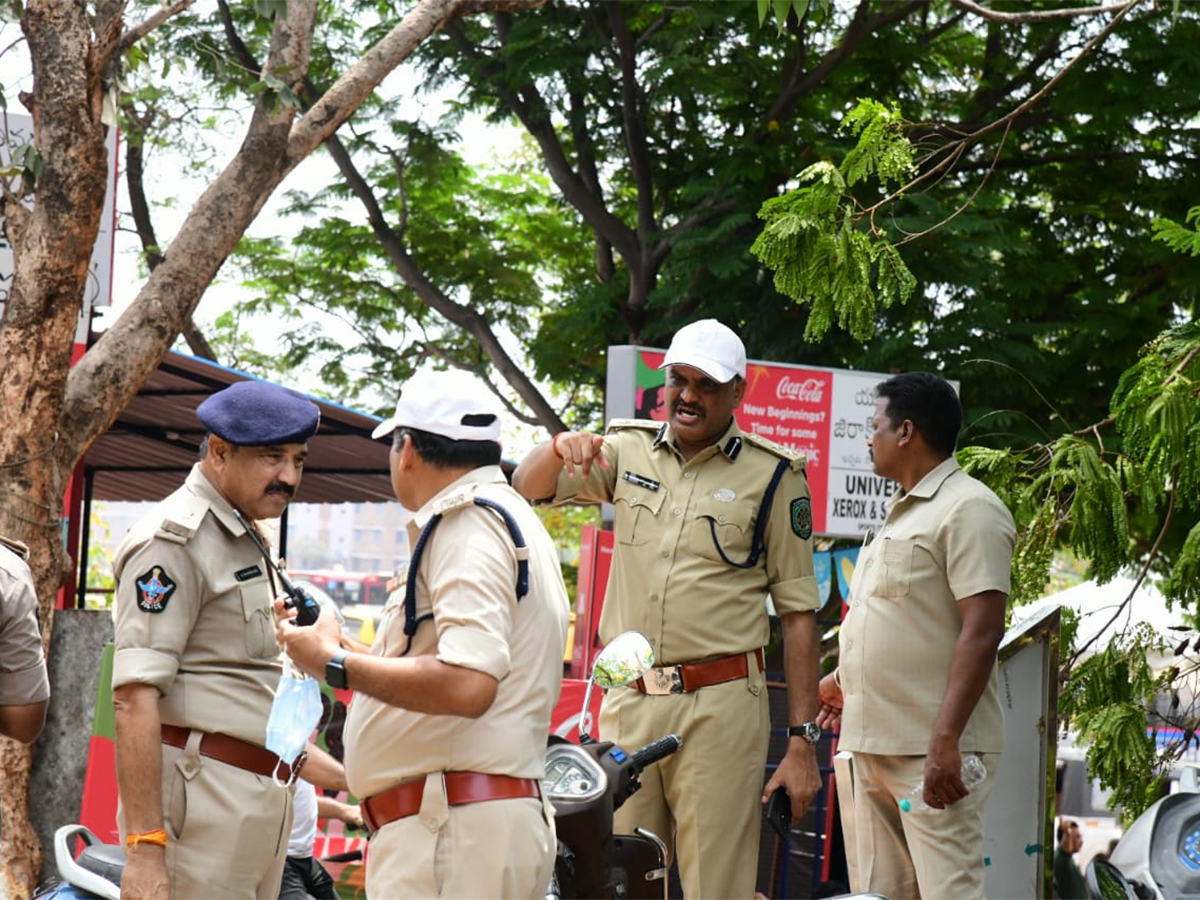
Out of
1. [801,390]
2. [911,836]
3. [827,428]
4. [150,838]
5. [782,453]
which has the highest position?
[801,390]

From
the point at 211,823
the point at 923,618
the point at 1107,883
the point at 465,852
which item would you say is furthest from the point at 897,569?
the point at 211,823

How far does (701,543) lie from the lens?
14.6ft

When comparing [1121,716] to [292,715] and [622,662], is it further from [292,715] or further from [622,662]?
[292,715]

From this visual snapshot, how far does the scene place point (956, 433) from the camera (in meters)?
4.82

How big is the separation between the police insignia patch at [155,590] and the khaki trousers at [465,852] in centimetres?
92

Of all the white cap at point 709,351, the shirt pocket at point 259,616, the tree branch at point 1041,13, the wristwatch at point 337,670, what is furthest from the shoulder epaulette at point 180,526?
the tree branch at point 1041,13

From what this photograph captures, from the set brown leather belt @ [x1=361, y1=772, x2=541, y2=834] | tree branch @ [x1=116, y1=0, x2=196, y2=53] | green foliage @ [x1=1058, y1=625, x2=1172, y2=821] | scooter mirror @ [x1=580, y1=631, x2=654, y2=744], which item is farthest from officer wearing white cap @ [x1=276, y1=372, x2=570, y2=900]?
tree branch @ [x1=116, y1=0, x2=196, y2=53]

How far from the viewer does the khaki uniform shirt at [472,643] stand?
2.88 metres

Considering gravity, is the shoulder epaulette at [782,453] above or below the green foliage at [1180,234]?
below

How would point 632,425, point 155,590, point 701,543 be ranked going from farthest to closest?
1. point 632,425
2. point 701,543
3. point 155,590

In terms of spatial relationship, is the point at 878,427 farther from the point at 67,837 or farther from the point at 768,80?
the point at 768,80

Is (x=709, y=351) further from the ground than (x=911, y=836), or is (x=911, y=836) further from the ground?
(x=709, y=351)

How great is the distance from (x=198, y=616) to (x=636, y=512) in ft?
4.92

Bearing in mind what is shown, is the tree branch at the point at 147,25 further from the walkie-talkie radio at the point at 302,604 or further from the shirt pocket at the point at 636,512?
the walkie-talkie radio at the point at 302,604
